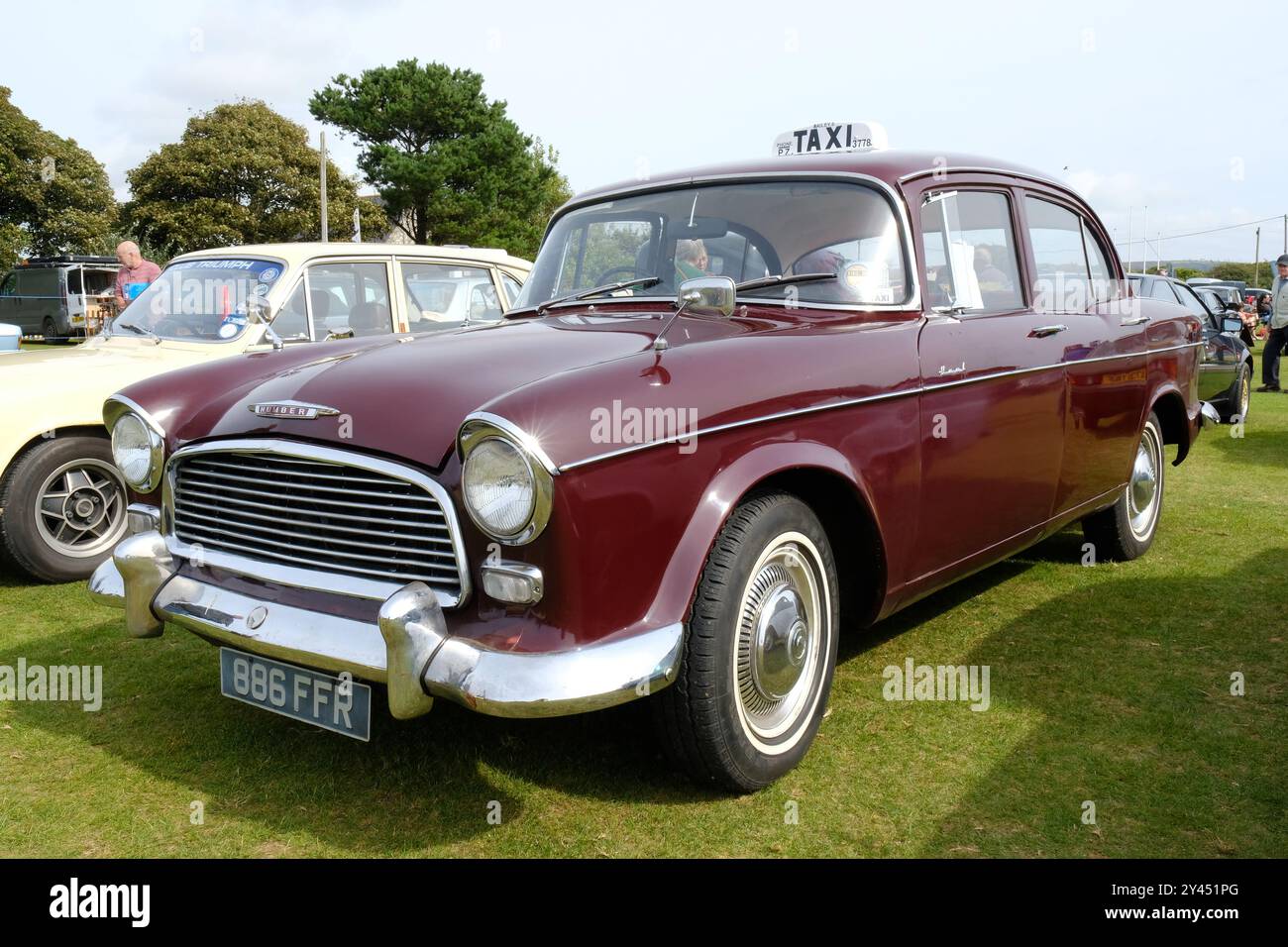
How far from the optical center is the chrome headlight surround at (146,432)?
320 centimetres

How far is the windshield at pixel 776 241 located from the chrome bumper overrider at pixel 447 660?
5.01ft

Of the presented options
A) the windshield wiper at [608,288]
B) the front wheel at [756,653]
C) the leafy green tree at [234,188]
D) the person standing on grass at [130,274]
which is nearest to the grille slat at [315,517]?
the front wheel at [756,653]

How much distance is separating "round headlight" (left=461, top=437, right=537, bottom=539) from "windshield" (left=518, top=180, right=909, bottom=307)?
4.64 ft

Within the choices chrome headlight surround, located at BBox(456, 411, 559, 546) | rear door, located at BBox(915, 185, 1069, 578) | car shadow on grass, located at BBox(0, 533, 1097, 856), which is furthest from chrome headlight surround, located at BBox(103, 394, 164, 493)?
rear door, located at BBox(915, 185, 1069, 578)

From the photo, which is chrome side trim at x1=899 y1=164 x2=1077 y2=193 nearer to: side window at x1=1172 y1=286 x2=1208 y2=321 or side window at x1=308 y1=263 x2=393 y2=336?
side window at x1=308 y1=263 x2=393 y2=336

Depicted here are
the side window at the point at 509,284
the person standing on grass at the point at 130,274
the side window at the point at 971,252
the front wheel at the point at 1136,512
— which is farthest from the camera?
the person standing on grass at the point at 130,274

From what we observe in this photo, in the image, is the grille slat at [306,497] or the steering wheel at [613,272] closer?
the grille slat at [306,497]

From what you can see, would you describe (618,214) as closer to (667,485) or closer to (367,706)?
(667,485)

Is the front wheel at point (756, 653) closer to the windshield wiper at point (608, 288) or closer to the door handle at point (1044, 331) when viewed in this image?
the windshield wiper at point (608, 288)
